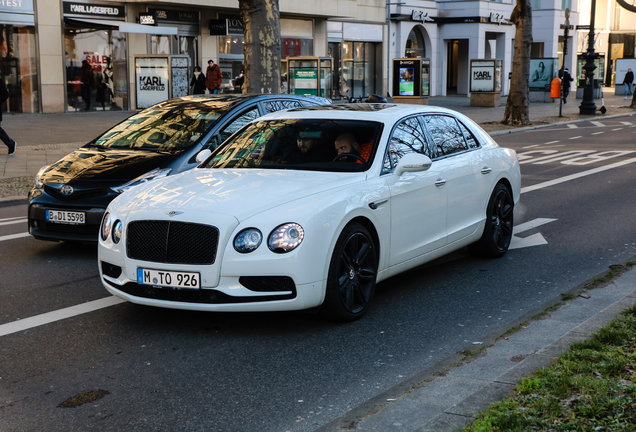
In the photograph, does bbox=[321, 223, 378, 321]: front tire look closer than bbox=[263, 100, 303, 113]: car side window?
Yes

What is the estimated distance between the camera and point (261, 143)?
6.48m

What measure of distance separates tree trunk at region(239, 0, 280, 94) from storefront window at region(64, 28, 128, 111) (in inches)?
538

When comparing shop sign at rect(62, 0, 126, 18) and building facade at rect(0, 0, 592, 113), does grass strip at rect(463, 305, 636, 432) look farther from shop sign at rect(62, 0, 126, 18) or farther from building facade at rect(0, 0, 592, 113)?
shop sign at rect(62, 0, 126, 18)

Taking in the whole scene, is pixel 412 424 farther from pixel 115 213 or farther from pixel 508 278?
pixel 508 278

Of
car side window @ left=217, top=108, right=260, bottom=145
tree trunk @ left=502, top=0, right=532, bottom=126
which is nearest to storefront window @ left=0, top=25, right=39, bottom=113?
tree trunk @ left=502, top=0, right=532, bottom=126

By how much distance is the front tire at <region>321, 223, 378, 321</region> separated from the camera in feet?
17.3

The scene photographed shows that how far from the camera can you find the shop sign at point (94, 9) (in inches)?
1101

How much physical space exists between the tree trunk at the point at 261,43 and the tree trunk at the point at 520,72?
12.2 metres

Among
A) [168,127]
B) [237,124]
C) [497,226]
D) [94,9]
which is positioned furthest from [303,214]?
[94,9]

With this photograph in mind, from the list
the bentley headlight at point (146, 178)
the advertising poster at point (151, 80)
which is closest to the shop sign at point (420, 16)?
the advertising poster at point (151, 80)

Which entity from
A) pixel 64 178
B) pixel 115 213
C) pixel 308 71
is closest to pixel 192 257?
pixel 115 213

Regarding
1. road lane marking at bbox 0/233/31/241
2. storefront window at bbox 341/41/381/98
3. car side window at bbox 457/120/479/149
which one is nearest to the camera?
car side window at bbox 457/120/479/149

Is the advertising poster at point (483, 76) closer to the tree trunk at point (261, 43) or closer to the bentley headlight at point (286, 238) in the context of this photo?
the tree trunk at point (261, 43)

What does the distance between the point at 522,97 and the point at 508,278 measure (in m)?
21.1
